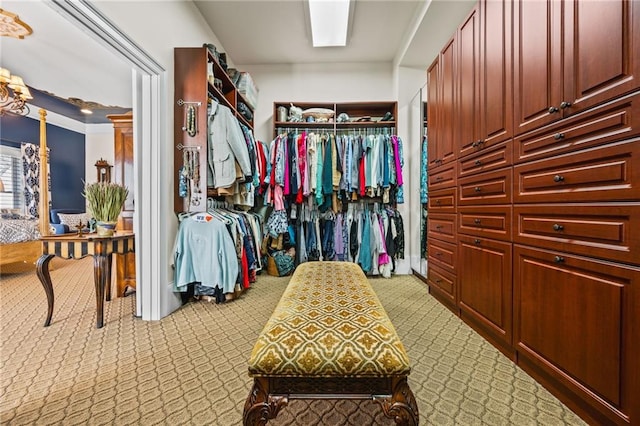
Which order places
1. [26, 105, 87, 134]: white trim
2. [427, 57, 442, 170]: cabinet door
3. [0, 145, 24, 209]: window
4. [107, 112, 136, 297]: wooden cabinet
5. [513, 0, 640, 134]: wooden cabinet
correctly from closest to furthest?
[513, 0, 640, 134]: wooden cabinet → [427, 57, 442, 170]: cabinet door → [107, 112, 136, 297]: wooden cabinet → [0, 145, 24, 209]: window → [26, 105, 87, 134]: white trim

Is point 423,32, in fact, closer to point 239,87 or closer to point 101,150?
point 239,87

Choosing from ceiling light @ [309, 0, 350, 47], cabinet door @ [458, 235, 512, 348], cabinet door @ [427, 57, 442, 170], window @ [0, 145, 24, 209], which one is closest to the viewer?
cabinet door @ [458, 235, 512, 348]

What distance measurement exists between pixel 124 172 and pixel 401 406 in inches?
128

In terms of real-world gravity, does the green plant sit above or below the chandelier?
below

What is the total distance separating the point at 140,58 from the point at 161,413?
2.04 m

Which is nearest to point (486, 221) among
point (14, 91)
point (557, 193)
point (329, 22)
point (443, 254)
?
point (557, 193)

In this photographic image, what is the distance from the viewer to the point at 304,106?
3.34 meters

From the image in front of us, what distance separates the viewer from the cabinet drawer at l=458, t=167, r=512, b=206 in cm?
133

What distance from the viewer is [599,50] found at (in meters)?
0.88

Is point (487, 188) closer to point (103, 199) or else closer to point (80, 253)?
point (103, 199)

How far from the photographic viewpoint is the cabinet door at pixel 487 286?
1315 mm

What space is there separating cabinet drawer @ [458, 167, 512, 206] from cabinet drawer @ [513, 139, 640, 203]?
0.12 meters

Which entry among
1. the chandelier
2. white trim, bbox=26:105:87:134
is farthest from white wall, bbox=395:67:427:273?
white trim, bbox=26:105:87:134

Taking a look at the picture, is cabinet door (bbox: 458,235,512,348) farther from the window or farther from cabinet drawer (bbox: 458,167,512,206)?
the window
